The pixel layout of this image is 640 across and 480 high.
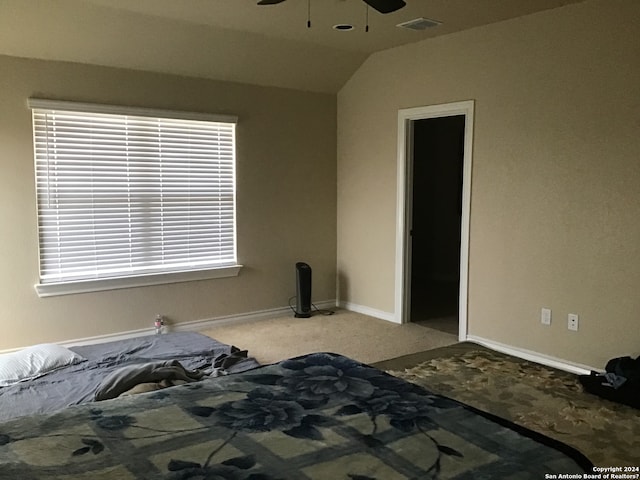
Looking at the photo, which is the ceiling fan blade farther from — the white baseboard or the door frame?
the white baseboard

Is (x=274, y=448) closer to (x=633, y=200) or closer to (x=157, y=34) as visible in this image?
(x=633, y=200)

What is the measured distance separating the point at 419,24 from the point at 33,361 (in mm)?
3957

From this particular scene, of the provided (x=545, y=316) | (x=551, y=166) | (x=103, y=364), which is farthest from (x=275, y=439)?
(x=551, y=166)

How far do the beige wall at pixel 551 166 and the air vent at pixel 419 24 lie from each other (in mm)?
390

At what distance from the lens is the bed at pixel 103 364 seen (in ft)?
12.0

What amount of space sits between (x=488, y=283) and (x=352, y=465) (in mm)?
3606

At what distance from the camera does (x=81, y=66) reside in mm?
4852

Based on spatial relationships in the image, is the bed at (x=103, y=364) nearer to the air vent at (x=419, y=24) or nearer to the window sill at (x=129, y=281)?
the window sill at (x=129, y=281)

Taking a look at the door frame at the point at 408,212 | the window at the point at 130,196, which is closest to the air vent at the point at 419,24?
the door frame at the point at 408,212

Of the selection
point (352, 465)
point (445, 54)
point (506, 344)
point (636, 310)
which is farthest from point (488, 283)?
point (352, 465)

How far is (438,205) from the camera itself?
8.01 metres

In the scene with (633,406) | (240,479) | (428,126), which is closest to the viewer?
(240,479)

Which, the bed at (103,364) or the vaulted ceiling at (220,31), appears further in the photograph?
the vaulted ceiling at (220,31)

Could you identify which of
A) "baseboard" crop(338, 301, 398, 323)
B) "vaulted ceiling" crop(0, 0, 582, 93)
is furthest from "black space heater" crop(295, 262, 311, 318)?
"vaulted ceiling" crop(0, 0, 582, 93)
